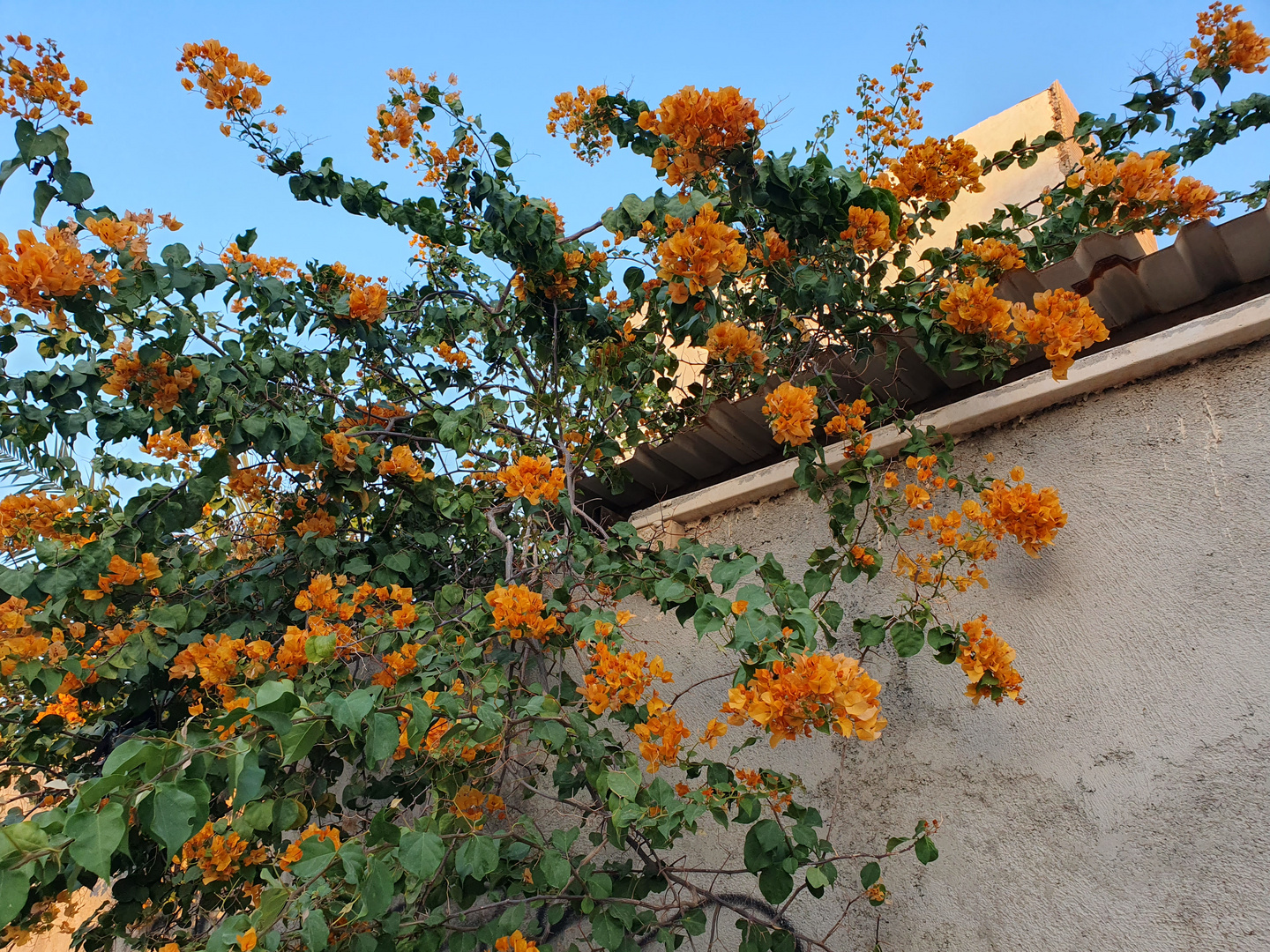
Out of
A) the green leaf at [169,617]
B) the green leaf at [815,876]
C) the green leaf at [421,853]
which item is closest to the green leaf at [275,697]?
the green leaf at [421,853]

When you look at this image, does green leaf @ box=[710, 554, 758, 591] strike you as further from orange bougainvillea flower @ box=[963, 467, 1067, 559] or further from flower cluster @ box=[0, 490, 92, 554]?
flower cluster @ box=[0, 490, 92, 554]

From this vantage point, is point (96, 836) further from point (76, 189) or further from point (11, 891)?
point (76, 189)

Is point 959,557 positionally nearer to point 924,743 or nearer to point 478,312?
point 924,743

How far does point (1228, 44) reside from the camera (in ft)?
7.20

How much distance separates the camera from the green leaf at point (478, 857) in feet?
4.75

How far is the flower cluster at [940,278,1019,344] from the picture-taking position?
1787 millimetres

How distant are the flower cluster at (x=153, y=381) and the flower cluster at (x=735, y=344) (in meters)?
1.34

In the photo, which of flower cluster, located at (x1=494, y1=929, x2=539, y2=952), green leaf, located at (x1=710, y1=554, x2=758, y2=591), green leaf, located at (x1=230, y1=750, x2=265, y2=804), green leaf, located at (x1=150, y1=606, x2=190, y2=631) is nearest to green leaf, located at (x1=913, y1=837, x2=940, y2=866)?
green leaf, located at (x1=710, y1=554, x2=758, y2=591)

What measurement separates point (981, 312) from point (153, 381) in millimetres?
2034

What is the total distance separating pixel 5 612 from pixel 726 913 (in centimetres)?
193

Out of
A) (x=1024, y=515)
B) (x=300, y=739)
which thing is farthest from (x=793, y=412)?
(x=300, y=739)

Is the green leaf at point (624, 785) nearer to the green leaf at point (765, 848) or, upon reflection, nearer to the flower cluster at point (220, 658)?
the green leaf at point (765, 848)

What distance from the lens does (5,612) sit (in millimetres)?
1950

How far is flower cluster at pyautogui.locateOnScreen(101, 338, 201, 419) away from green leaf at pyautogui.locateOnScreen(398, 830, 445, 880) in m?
1.31
